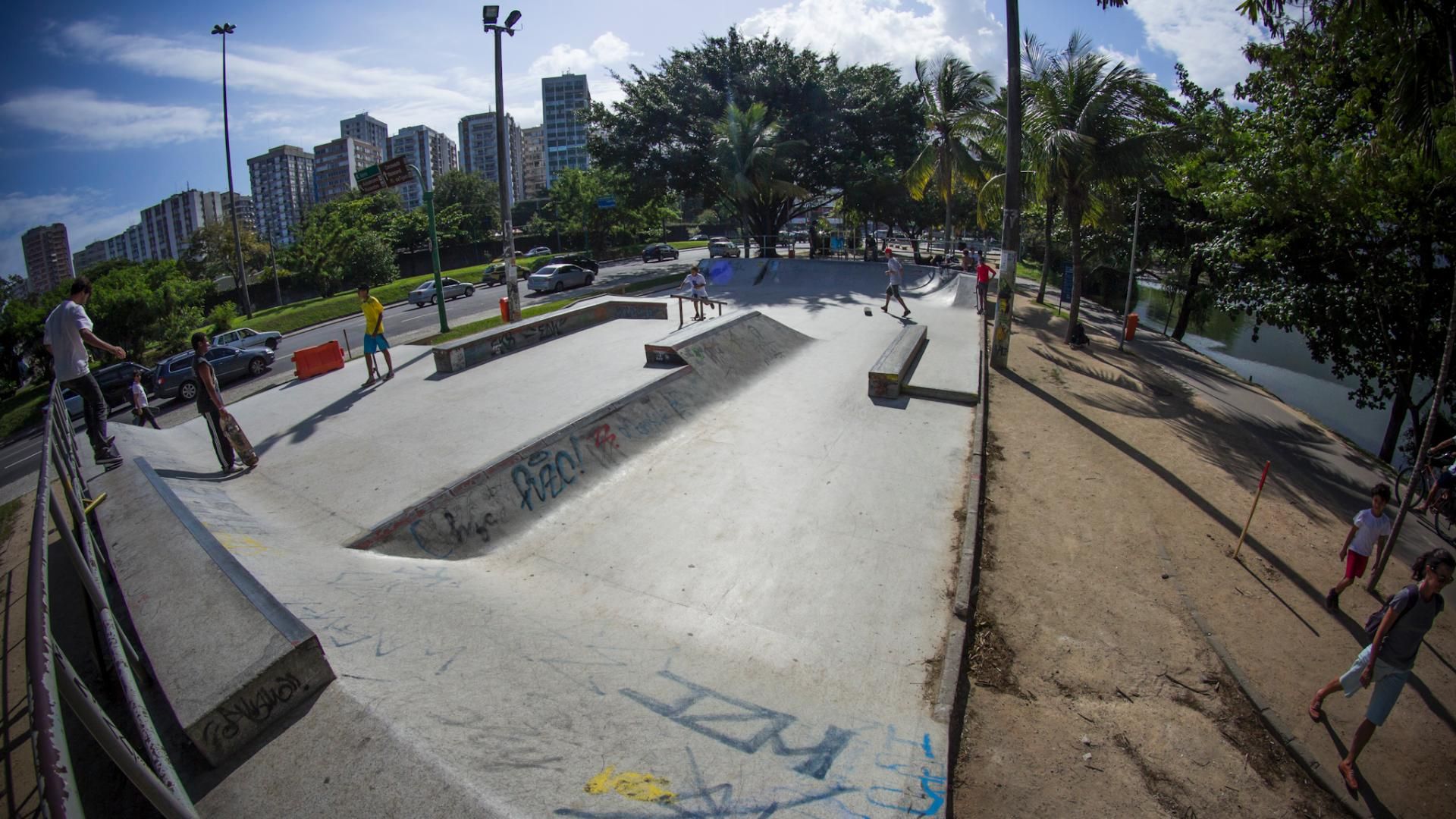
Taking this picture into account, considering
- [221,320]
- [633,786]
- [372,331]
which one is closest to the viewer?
[633,786]

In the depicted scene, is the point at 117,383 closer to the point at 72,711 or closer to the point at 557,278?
the point at 557,278

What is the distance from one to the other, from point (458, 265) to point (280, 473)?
176 feet

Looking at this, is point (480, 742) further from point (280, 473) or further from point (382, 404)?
point (382, 404)

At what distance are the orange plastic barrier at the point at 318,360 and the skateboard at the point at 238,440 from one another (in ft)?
16.7

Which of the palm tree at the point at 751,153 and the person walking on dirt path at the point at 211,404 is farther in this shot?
the palm tree at the point at 751,153

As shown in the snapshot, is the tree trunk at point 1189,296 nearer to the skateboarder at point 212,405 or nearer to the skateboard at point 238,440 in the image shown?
the skateboard at point 238,440

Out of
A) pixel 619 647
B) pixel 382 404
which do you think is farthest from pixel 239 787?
pixel 382 404

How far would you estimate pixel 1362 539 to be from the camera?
6875 mm

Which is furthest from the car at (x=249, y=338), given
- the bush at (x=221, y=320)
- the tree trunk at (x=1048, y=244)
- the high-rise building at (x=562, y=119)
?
the high-rise building at (x=562, y=119)

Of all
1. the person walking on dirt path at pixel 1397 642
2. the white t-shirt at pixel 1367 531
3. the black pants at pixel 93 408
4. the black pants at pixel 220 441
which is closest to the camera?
the person walking on dirt path at pixel 1397 642

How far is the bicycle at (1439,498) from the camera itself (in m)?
9.41

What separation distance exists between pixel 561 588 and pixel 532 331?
9604 millimetres

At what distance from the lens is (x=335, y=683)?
376 centimetres

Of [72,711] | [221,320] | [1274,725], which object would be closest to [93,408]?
[72,711]
